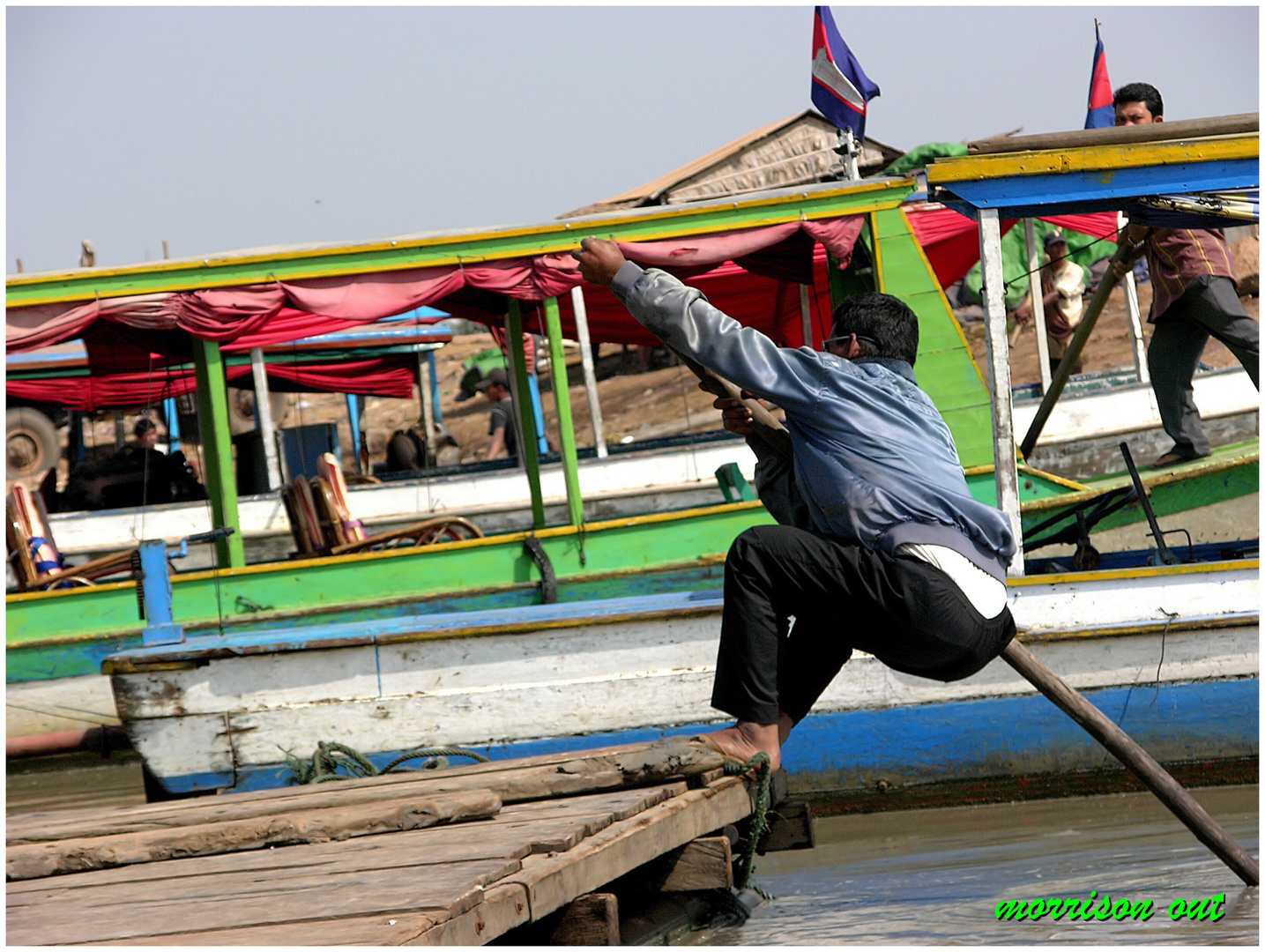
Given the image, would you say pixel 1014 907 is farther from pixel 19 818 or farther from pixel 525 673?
pixel 19 818

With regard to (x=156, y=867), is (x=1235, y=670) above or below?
below

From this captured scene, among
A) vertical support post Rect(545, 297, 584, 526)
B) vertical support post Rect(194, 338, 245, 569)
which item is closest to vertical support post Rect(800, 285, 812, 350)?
vertical support post Rect(545, 297, 584, 526)

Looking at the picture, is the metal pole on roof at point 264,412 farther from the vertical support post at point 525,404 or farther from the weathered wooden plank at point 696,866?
the weathered wooden plank at point 696,866

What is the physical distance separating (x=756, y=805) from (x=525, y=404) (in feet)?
15.9

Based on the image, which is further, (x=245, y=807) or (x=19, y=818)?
(x=19, y=818)

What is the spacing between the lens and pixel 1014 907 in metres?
4.45

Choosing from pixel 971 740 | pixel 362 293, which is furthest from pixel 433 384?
pixel 971 740

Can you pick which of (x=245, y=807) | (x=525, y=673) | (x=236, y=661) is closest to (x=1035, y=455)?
(x=525, y=673)

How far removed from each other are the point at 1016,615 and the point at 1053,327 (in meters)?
10.2

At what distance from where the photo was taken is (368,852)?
3.08 metres

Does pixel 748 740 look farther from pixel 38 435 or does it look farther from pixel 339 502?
pixel 38 435

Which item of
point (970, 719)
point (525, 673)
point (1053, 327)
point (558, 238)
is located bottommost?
point (970, 719)

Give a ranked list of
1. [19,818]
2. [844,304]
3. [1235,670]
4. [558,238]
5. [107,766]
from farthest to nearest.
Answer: [107,766]
[558,238]
[1235,670]
[19,818]
[844,304]

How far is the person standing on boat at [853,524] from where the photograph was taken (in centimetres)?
330
